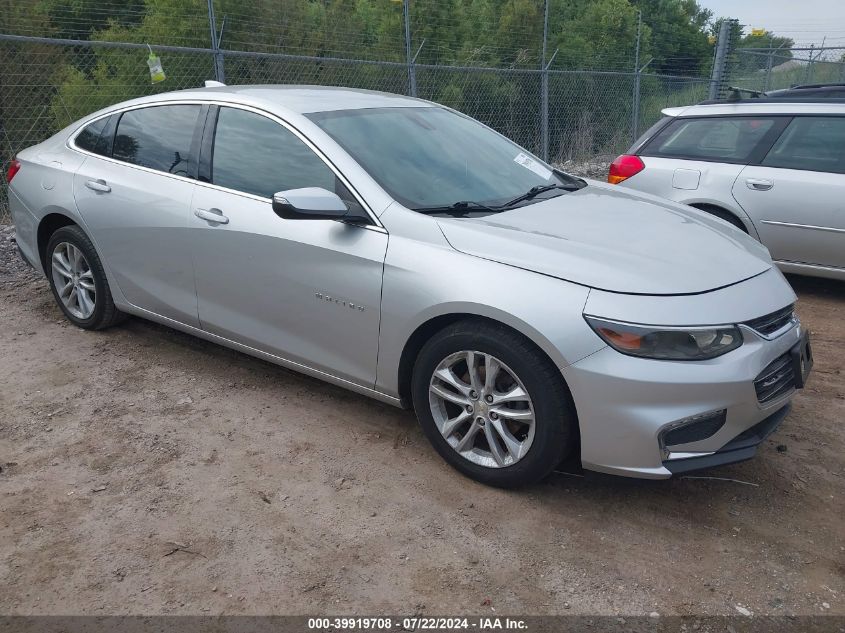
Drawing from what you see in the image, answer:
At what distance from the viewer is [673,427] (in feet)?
9.08

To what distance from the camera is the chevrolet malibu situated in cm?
281

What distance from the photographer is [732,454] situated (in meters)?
2.87

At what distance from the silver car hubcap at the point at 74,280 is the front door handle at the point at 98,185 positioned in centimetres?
45

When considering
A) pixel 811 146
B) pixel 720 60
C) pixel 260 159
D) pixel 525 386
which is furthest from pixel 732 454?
pixel 720 60

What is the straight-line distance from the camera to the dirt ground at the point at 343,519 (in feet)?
8.46

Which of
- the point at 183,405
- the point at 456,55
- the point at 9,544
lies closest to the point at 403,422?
the point at 183,405

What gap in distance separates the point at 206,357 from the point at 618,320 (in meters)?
2.80

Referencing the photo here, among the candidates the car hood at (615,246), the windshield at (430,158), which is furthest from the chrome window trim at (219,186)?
the car hood at (615,246)

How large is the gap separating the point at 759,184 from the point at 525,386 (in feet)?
12.6

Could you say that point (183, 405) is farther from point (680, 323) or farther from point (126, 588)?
point (680, 323)

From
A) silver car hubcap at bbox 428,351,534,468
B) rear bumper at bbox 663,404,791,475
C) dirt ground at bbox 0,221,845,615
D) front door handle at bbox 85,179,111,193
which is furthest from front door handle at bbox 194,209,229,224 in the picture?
rear bumper at bbox 663,404,791,475

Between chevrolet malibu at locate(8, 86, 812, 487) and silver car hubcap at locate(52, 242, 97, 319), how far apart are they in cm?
A: 7

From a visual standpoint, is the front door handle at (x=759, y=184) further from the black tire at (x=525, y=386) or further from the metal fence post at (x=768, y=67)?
the metal fence post at (x=768, y=67)

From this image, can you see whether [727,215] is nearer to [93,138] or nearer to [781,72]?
[93,138]
